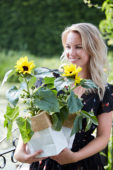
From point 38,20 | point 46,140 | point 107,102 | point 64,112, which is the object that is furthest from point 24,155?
point 38,20

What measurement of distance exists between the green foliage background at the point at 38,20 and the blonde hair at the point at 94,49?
39.5 feet

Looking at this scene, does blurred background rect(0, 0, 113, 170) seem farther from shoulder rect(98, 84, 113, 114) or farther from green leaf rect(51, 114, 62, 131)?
green leaf rect(51, 114, 62, 131)

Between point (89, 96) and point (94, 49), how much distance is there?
231mm

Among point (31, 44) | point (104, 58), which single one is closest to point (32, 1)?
point (31, 44)

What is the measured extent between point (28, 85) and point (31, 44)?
13.3m

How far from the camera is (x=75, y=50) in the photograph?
1.59m

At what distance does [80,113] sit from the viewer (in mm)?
1302

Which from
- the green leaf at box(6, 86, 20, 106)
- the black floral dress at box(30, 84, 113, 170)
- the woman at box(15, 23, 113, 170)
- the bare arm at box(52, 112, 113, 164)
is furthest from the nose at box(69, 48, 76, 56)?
the green leaf at box(6, 86, 20, 106)

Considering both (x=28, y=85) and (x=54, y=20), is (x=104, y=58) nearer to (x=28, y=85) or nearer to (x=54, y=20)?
(x=28, y=85)

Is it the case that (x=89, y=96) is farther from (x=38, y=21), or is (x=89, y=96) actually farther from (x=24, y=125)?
(x=38, y=21)

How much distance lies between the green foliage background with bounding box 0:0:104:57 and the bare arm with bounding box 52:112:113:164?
39.9 feet

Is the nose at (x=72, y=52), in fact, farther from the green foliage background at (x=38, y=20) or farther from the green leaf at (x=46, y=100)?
the green foliage background at (x=38, y=20)

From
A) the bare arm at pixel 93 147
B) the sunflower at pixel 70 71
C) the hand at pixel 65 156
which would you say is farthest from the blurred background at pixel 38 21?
the sunflower at pixel 70 71

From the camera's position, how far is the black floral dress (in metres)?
1.54
